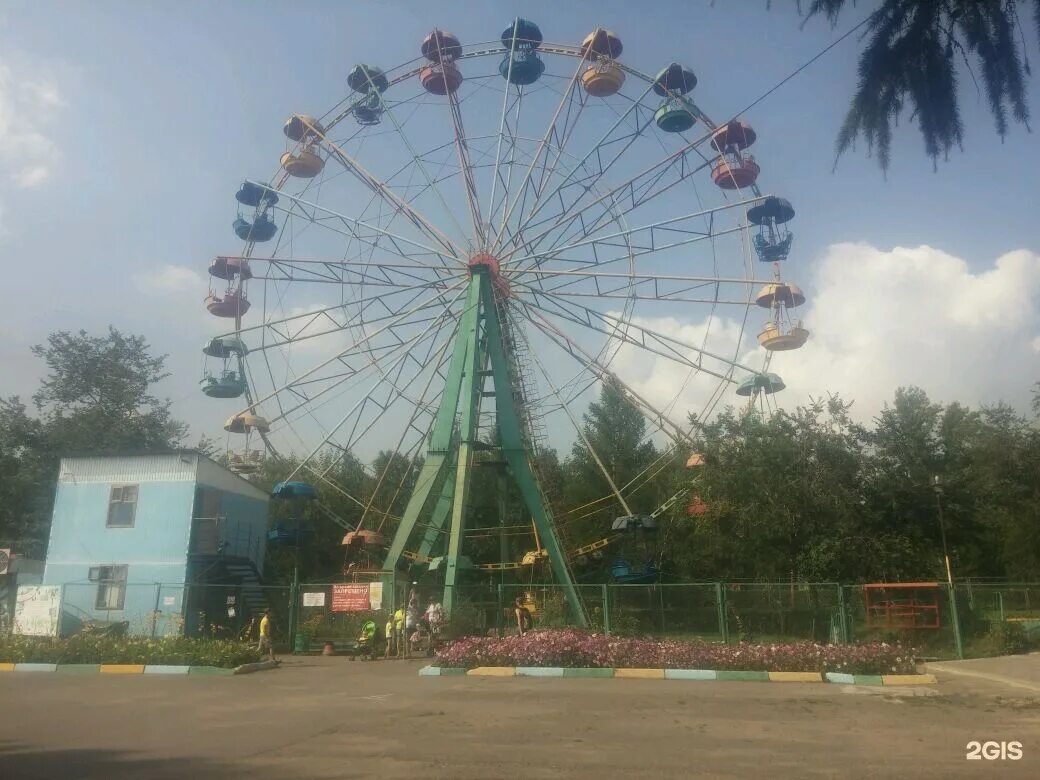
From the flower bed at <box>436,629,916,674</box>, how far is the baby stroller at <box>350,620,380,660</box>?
3.74 metres

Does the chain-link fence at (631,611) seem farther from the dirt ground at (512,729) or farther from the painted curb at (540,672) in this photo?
the dirt ground at (512,729)

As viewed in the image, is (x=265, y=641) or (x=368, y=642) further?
(x=368, y=642)

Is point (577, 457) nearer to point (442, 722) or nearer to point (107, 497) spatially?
point (107, 497)

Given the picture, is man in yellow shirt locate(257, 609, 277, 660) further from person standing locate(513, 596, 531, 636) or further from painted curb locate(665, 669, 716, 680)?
painted curb locate(665, 669, 716, 680)

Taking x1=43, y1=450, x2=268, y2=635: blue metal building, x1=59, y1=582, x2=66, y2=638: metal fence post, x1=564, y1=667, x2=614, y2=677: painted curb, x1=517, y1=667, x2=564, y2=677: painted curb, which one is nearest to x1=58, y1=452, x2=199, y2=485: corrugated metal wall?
x1=43, y1=450, x2=268, y2=635: blue metal building

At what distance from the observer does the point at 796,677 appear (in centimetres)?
1518

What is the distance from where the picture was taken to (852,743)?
8.88 meters

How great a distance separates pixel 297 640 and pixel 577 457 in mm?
35064

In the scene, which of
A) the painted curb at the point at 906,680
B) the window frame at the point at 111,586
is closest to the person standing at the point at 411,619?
the window frame at the point at 111,586

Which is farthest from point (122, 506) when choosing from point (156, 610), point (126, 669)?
point (126, 669)

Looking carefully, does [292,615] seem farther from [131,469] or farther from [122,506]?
[131,469]

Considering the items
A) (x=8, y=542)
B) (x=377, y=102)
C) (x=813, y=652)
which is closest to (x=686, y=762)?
(x=813, y=652)

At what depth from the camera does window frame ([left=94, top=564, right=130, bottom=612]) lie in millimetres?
25062

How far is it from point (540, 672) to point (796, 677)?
16.1 ft
